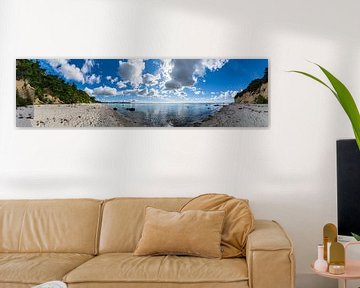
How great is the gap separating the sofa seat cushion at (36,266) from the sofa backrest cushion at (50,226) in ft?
0.33

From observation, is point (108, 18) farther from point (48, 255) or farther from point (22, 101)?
point (48, 255)

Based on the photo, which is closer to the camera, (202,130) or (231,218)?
(231,218)

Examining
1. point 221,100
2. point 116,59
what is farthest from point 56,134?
point 221,100

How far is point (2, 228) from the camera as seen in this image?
399 cm

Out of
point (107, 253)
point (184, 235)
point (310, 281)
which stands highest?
point (184, 235)

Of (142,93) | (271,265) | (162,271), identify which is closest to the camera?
(271,265)

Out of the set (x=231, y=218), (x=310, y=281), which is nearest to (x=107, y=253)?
(x=231, y=218)

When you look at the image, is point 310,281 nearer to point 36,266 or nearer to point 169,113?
point 169,113

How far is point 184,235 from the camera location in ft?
11.7

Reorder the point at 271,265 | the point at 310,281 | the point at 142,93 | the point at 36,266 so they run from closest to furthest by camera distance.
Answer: the point at 271,265, the point at 36,266, the point at 310,281, the point at 142,93

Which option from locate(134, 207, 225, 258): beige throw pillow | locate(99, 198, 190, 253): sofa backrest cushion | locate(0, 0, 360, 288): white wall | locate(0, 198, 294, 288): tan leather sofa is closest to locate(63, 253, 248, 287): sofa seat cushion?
locate(0, 198, 294, 288): tan leather sofa

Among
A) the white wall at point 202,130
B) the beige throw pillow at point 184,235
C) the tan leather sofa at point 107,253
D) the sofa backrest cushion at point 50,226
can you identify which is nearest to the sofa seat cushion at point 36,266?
the tan leather sofa at point 107,253

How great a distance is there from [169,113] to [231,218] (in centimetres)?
104

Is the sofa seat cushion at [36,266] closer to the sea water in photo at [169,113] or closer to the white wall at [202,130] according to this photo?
the white wall at [202,130]
